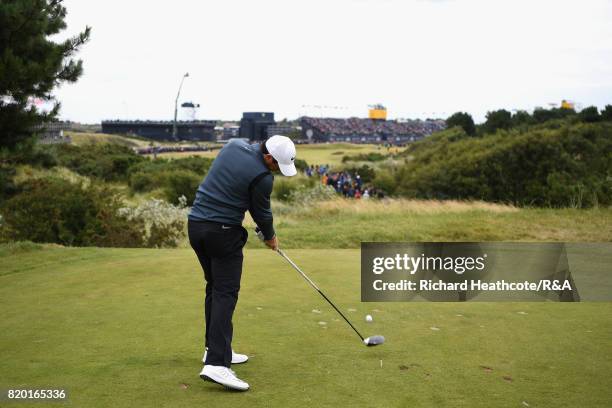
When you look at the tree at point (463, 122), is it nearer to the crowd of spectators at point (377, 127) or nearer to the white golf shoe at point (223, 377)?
the white golf shoe at point (223, 377)

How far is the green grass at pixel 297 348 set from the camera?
4.39 meters

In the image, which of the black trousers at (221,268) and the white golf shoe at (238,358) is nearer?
the black trousers at (221,268)

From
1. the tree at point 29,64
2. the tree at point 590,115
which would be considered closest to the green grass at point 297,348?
the tree at point 29,64

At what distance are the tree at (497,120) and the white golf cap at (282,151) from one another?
62.2m

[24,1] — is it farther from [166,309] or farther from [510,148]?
[510,148]

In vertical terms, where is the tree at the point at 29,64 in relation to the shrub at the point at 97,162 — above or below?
above

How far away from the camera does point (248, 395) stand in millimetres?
4387

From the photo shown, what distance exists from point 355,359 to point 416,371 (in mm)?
574

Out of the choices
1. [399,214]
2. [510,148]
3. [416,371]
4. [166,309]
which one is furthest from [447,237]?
[510,148]

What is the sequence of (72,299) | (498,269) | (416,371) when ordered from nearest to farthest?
(416,371) < (72,299) < (498,269)

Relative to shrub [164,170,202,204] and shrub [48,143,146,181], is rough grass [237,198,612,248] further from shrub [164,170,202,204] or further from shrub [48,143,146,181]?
shrub [48,143,146,181]

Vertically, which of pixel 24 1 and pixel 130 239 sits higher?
pixel 24 1

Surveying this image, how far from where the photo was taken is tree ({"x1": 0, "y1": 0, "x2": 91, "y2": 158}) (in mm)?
11773

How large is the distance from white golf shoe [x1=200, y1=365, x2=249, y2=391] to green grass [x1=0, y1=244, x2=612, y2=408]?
0.07 m
